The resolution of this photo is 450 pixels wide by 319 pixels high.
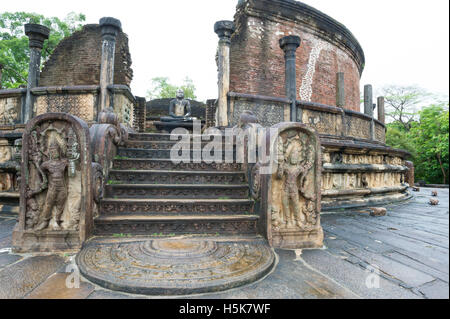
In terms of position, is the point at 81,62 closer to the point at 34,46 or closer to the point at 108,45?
the point at 34,46

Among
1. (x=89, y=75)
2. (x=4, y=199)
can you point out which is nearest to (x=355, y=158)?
(x=4, y=199)

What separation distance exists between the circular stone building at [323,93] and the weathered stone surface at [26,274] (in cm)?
415

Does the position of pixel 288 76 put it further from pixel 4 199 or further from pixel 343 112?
pixel 4 199

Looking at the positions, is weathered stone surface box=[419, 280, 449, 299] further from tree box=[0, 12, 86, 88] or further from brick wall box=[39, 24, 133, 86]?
tree box=[0, 12, 86, 88]

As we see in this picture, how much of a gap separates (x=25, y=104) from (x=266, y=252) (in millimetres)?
6469

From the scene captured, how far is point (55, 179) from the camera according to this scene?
243cm

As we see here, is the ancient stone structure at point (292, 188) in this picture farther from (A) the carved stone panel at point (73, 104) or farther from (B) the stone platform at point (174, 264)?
(A) the carved stone panel at point (73, 104)

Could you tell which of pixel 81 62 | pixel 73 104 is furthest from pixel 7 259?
pixel 81 62

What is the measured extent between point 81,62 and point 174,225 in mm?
12556

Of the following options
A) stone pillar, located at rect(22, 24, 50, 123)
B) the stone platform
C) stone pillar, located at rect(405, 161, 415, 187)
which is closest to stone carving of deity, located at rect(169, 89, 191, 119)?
stone pillar, located at rect(22, 24, 50, 123)

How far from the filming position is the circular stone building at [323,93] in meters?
5.30

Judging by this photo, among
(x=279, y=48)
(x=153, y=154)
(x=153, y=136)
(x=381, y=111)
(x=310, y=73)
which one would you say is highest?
(x=279, y=48)

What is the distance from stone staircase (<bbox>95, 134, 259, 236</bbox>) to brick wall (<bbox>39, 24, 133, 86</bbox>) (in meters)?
9.32

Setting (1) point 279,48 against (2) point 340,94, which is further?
(1) point 279,48
